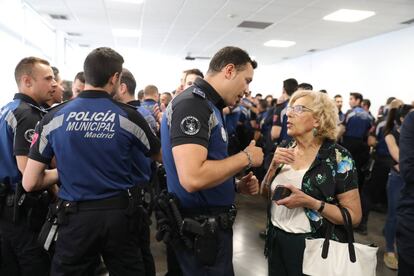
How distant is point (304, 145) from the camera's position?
5.79 feet

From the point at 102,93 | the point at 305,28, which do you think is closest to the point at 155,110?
the point at 102,93

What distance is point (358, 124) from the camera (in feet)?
17.4

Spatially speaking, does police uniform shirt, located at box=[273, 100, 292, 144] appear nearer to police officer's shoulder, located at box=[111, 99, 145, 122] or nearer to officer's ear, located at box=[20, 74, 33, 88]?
police officer's shoulder, located at box=[111, 99, 145, 122]

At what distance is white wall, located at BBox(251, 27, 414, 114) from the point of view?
708 centimetres

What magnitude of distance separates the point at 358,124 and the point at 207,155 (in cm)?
454

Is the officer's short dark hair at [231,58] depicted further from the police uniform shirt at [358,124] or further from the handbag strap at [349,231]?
the police uniform shirt at [358,124]

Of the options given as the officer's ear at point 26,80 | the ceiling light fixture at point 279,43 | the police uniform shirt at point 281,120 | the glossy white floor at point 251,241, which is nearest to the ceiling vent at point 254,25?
the ceiling light fixture at point 279,43

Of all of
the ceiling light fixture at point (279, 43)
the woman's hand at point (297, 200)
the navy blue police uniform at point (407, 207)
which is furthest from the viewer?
the ceiling light fixture at point (279, 43)

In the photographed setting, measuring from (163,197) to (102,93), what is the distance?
63cm

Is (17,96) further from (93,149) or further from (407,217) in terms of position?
(407,217)

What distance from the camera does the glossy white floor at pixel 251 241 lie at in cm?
313

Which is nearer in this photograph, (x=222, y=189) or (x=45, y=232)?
(x=222, y=189)

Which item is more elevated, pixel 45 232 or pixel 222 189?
pixel 222 189

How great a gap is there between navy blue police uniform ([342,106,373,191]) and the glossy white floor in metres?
0.86
